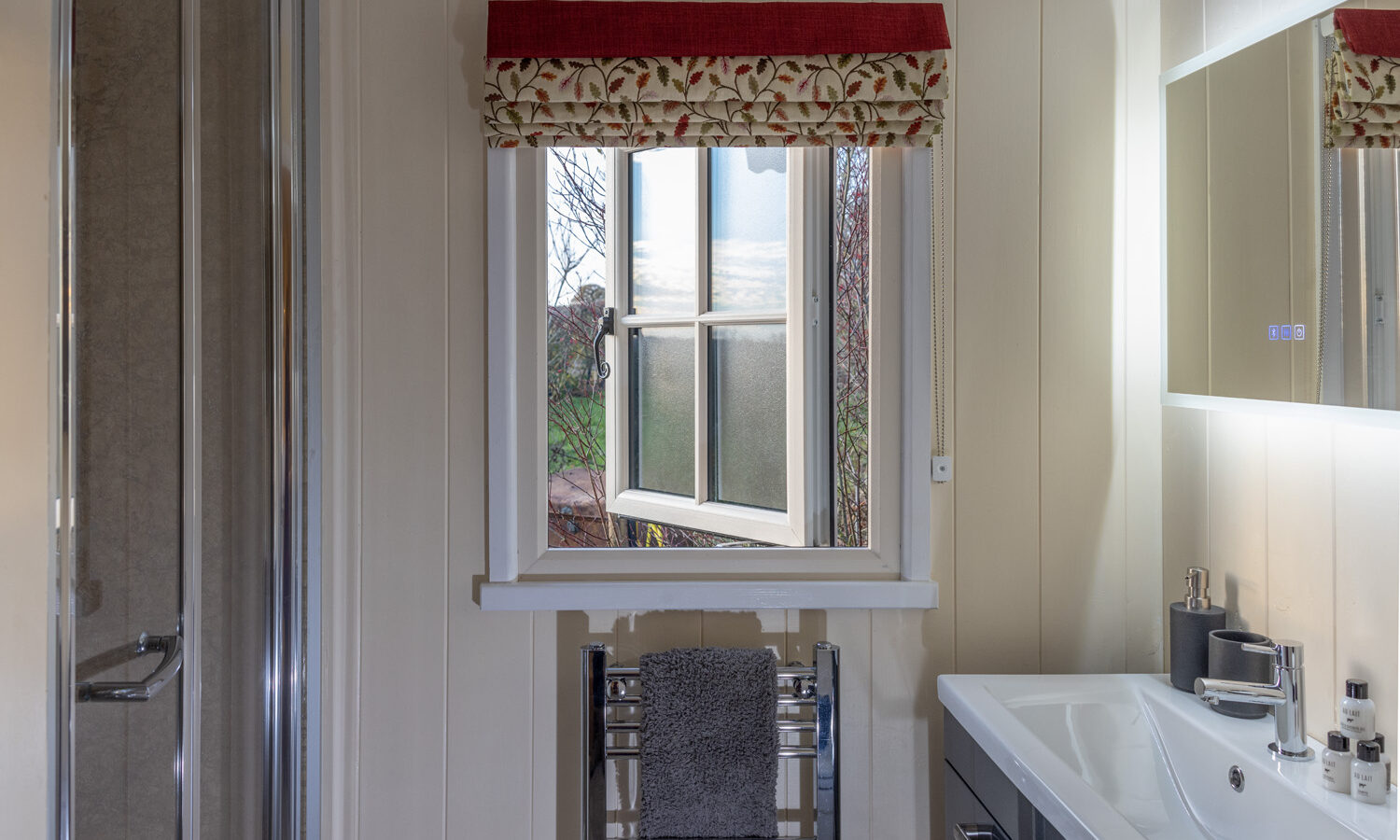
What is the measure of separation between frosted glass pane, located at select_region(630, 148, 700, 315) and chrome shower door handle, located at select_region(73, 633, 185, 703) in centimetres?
84

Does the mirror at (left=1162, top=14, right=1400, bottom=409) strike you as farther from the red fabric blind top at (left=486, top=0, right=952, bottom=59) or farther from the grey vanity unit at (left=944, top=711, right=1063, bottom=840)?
the grey vanity unit at (left=944, top=711, right=1063, bottom=840)

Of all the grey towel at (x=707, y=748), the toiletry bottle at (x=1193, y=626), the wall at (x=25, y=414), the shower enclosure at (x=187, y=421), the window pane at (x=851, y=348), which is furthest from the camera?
the window pane at (x=851, y=348)

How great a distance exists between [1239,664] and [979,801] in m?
0.38

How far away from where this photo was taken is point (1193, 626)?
1.29 meters

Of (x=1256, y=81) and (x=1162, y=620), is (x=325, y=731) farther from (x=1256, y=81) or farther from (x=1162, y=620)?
(x=1256, y=81)

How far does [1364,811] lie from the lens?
37.4 inches

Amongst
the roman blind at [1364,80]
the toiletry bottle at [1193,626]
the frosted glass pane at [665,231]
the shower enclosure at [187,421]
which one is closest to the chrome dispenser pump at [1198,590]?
the toiletry bottle at [1193,626]

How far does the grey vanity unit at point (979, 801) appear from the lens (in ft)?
3.66

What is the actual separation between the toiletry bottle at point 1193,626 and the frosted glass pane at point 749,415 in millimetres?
601

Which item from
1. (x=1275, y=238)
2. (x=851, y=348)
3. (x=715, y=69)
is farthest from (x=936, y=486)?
(x=715, y=69)

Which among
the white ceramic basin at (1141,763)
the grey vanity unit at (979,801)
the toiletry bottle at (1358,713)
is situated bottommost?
the grey vanity unit at (979,801)

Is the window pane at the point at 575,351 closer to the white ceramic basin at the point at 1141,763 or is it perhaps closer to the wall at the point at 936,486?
the wall at the point at 936,486

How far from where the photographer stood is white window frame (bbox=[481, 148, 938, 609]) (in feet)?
4.83

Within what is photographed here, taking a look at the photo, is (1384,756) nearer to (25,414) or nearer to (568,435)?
(568,435)
